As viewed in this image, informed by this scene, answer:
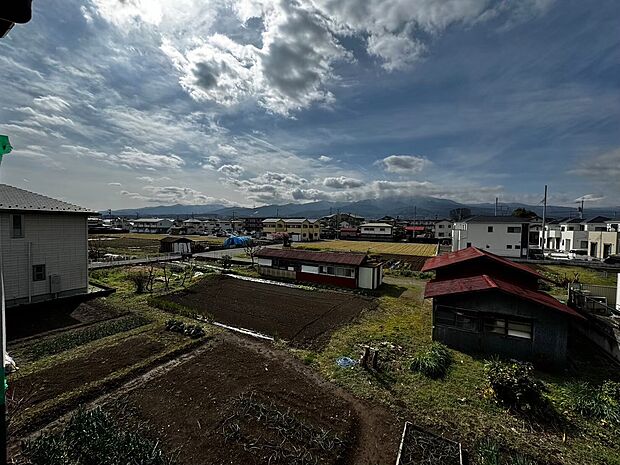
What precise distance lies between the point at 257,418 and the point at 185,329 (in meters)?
6.86

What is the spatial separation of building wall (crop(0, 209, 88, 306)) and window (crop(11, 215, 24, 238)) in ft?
0.46

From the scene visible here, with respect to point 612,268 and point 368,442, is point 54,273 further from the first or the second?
point 612,268

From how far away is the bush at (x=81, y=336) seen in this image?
11.1 m

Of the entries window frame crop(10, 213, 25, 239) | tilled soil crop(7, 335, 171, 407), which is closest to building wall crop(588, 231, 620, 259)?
tilled soil crop(7, 335, 171, 407)

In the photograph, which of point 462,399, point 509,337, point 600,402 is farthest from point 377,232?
point 462,399

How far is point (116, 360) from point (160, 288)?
36.9 ft

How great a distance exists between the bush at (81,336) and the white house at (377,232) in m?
61.6

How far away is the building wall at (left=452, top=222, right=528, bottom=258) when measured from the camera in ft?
120

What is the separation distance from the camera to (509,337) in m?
11.5

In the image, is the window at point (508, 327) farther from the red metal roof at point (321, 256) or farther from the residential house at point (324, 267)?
the red metal roof at point (321, 256)

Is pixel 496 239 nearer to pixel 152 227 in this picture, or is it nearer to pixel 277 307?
pixel 277 307

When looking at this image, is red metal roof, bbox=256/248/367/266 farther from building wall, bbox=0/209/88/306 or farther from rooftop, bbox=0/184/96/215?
rooftop, bbox=0/184/96/215

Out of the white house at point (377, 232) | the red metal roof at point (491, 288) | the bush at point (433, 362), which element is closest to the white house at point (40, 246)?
the bush at point (433, 362)

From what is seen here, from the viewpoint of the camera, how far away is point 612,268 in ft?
95.6
